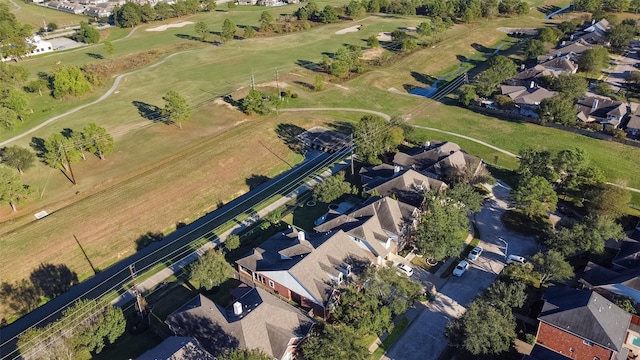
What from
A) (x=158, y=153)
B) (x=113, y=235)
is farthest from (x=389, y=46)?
(x=113, y=235)

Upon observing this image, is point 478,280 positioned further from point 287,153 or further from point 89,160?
point 89,160

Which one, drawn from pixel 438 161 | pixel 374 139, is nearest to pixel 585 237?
pixel 438 161

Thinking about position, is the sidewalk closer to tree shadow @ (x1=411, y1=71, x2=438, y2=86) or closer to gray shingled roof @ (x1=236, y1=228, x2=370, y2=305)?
gray shingled roof @ (x1=236, y1=228, x2=370, y2=305)

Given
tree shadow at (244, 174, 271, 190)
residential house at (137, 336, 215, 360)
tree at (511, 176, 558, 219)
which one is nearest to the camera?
residential house at (137, 336, 215, 360)

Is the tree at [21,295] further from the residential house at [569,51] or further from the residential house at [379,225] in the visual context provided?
the residential house at [569,51]

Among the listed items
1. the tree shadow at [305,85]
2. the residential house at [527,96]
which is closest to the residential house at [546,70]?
the residential house at [527,96]

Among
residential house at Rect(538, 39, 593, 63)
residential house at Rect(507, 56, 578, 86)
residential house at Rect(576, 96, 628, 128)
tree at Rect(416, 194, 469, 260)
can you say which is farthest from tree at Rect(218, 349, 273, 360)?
residential house at Rect(538, 39, 593, 63)
